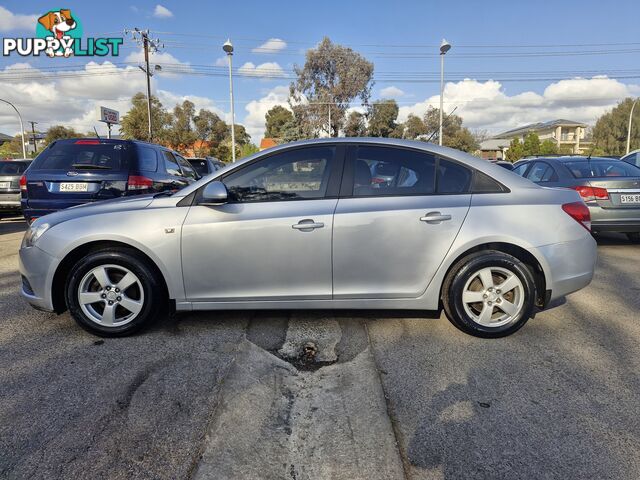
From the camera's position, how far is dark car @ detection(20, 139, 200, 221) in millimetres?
5641

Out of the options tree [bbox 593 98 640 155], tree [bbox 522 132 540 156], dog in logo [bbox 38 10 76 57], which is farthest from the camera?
tree [bbox 593 98 640 155]

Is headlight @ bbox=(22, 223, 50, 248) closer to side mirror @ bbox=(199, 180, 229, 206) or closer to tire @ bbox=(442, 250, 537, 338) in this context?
side mirror @ bbox=(199, 180, 229, 206)

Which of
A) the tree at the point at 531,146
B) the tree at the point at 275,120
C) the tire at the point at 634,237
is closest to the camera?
the tire at the point at 634,237

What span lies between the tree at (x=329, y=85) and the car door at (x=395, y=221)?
38.2 meters

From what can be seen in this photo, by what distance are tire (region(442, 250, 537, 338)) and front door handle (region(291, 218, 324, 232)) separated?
1153 mm

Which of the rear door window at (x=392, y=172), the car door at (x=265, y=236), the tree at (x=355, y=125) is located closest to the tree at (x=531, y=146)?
the tree at (x=355, y=125)

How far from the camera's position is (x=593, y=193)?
6.57 meters

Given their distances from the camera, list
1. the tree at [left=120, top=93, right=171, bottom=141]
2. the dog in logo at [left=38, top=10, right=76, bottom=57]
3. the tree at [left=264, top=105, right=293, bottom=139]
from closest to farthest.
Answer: the dog in logo at [left=38, top=10, right=76, bottom=57], the tree at [left=120, top=93, right=171, bottom=141], the tree at [left=264, top=105, right=293, bottom=139]

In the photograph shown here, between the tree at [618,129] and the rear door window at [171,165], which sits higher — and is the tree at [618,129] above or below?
above

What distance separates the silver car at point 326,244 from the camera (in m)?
3.32

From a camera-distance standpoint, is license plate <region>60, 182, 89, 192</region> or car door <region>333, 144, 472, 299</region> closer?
car door <region>333, 144, 472, 299</region>

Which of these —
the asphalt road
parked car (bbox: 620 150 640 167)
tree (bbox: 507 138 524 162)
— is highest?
tree (bbox: 507 138 524 162)

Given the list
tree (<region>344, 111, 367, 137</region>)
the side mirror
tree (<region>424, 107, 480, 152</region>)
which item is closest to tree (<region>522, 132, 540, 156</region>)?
tree (<region>424, 107, 480, 152</region>)

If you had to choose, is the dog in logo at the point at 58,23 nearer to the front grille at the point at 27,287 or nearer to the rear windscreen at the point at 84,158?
the rear windscreen at the point at 84,158
